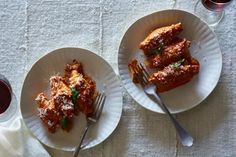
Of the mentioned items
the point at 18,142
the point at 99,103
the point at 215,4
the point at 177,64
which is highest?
the point at 215,4

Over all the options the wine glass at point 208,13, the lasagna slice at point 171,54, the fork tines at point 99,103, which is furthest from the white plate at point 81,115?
the wine glass at point 208,13

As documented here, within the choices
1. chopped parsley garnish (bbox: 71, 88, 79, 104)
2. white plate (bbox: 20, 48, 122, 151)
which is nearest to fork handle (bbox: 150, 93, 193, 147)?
white plate (bbox: 20, 48, 122, 151)

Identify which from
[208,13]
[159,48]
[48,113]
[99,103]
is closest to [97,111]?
[99,103]

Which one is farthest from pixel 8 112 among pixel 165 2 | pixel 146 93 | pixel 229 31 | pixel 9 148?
pixel 229 31

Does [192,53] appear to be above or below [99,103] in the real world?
above

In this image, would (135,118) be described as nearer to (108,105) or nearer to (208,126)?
(108,105)

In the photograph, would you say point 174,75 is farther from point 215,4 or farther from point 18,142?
point 18,142

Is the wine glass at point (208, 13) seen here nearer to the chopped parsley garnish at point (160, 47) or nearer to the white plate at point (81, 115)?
the chopped parsley garnish at point (160, 47)
